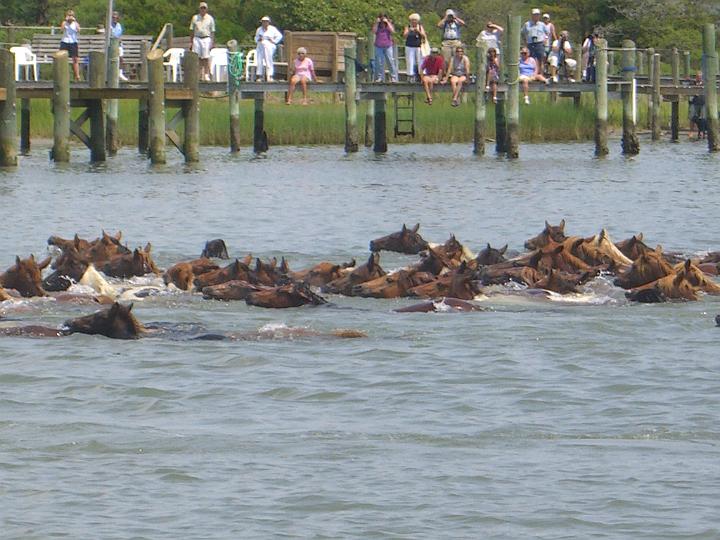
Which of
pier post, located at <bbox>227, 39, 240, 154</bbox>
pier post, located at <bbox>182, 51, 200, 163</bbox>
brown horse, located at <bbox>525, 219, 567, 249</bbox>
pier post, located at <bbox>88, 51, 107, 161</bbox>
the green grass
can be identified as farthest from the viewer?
the green grass

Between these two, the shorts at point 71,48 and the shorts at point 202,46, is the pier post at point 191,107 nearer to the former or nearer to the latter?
the shorts at point 202,46

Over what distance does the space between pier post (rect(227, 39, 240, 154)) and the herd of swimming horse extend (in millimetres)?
24528

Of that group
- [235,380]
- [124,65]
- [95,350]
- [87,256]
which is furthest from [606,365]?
[124,65]

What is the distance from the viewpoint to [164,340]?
15.3 m

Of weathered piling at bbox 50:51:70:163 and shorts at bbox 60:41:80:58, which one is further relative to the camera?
shorts at bbox 60:41:80:58

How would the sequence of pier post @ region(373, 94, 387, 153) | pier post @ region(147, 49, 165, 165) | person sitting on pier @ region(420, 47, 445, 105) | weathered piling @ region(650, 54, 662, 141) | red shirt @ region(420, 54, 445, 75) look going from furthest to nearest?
weathered piling @ region(650, 54, 662, 141) < pier post @ region(373, 94, 387, 153) < red shirt @ region(420, 54, 445, 75) < person sitting on pier @ region(420, 47, 445, 105) < pier post @ region(147, 49, 165, 165)

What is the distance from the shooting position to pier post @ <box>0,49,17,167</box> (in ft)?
119

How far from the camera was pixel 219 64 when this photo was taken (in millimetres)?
47594

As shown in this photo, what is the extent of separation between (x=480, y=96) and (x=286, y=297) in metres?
26.0

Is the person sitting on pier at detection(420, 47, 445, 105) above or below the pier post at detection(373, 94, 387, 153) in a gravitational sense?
above

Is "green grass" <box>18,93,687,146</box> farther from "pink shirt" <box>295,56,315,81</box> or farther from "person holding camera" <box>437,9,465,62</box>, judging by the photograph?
"person holding camera" <box>437,9,465,62</box>

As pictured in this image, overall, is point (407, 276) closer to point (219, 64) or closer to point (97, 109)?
point (97, 109)

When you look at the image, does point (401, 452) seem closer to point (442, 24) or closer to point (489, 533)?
point (489, 533)

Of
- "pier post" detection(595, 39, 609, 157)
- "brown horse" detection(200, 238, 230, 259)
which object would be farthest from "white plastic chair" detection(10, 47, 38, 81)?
"brown horse" detection(200, 238, 230, 259)
